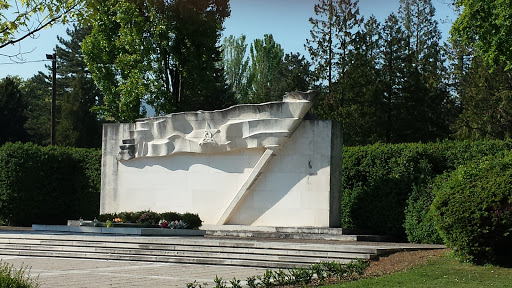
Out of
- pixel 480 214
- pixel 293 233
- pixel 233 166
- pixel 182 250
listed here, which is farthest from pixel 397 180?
pixel 480 214

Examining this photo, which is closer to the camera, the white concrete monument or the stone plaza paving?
the stone plaza paving

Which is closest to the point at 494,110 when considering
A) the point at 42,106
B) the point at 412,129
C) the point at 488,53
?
the point at 412,129

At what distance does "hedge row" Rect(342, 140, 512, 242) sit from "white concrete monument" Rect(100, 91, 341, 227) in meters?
1.37

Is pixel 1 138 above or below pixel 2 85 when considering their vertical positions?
below

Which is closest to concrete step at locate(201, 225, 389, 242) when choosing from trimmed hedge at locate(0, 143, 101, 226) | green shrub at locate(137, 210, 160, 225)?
green shrub at locate(137, 210, 160, 225)

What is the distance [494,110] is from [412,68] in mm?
8526

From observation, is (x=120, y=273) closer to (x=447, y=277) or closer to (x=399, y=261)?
(x=399, y=261)

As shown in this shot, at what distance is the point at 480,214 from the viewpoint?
13062mm

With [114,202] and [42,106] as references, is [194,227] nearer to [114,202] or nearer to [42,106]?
[114,202]

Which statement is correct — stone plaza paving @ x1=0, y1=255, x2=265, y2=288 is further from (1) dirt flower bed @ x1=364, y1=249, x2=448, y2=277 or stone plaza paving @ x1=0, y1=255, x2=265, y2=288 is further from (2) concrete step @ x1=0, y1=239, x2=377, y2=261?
(1) dirt flower bed @ x1=364, y1=249, x2=448, y2=277

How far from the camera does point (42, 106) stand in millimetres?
66500

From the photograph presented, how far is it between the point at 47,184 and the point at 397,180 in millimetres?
14807

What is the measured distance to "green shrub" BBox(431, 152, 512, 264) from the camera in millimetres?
13039

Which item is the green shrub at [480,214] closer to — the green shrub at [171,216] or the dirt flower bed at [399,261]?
the dirt flower bed at [399,261]
